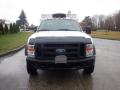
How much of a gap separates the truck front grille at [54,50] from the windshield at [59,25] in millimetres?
1814

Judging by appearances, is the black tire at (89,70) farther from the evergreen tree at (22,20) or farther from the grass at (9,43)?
the evergreen tree at (22,20)

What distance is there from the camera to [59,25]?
29.0 feet

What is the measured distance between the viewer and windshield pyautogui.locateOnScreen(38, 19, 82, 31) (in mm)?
8602

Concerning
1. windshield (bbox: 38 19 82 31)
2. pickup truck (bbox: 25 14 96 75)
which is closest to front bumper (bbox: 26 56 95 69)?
pickup truck (bbox: 25 14 96 75)

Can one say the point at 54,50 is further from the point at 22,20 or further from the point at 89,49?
the point at 22,20

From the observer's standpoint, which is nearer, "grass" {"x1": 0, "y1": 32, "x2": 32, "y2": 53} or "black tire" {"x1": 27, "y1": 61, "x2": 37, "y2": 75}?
"black tire" {"x1": 27, "y1": 61, "x2": 37, "y2": 75}

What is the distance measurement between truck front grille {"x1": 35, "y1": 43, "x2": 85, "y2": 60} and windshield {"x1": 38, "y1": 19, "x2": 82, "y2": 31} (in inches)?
71.4

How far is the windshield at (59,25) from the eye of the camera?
8.60 m

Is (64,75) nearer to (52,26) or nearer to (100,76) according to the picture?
(100,76)

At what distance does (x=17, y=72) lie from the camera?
812 cm

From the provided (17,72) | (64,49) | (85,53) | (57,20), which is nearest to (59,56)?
(64,49)

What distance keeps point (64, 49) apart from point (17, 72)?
7.14ft

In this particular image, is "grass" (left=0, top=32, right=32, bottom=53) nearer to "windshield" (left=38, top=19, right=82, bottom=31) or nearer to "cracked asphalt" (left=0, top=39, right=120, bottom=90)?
"windshield" (left=38, top=19, right=82, bottom=31)

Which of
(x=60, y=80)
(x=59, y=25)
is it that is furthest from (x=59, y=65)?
(x=59, y=25)
